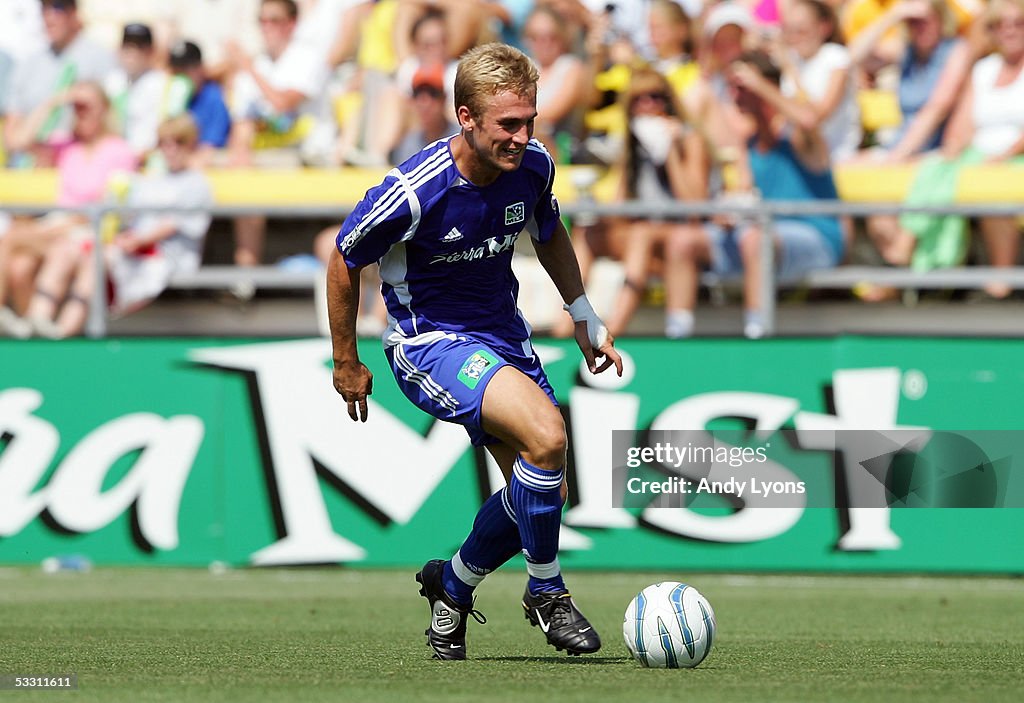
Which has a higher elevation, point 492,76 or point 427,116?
point 427,116

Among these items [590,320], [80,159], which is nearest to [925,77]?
[80,159]

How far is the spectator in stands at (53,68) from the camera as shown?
48.0 feet

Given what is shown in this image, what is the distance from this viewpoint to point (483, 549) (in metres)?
6.76

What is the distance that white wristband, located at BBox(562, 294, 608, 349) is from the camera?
6797 millimetres

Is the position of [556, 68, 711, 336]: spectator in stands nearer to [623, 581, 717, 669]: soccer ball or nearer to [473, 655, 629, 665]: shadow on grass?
[473, 655, 629, 665]: shadow on grass

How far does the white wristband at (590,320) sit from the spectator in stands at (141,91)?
766 cm

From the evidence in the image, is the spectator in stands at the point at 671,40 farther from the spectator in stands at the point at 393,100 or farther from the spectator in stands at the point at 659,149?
the spectator in stands at the point at 393,100

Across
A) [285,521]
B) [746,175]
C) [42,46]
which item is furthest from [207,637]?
[42,46]

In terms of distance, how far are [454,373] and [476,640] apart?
66.7 inches

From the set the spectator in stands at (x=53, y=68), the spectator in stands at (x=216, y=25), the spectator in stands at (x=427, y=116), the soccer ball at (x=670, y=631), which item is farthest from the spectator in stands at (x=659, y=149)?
the soccer ball at (x=670, y=631)

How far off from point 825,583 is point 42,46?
8.32m

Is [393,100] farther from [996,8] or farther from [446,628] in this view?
[446,628]

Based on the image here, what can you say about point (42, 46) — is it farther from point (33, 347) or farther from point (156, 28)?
point (33, 347)

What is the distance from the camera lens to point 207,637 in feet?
24.3
